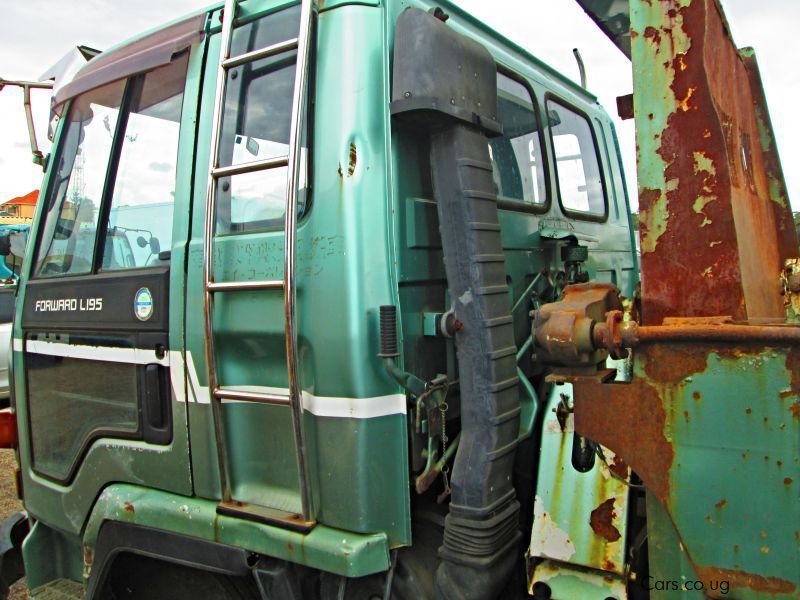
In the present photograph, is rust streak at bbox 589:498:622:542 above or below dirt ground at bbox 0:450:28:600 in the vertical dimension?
above

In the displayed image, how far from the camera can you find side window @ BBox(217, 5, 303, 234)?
2.02 meters

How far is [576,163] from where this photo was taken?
3.39m

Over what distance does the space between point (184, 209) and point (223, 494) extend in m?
0.96

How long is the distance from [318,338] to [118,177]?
4.01ft

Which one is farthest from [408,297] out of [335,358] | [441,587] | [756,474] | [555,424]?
[756,474]

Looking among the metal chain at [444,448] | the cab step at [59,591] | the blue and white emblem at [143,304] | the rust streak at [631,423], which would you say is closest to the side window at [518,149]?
the metal chain at [444,448]

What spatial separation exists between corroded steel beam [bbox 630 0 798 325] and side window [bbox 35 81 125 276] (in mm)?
1980

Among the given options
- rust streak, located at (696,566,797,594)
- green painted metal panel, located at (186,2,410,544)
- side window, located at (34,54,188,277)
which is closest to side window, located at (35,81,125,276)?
side window, located at (34,54,188,277)

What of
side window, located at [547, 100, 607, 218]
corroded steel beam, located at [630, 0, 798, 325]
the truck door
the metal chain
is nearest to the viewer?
corroded steel beam, located at [630, 0, 798, 325]

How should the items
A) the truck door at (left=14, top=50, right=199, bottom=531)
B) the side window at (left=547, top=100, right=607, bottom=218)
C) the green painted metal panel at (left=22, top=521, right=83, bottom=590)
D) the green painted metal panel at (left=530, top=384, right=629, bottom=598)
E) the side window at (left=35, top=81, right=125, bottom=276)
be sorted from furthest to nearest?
the side window at (left=547, top=100, right=607, bottom=218) → the green painted metal panel at (left=22, top=521, right=83, bottom=590) → the side window at (left=35, top=81, right=125, bottom=276) → the truck door at (left=14, top=50, right=199, bottom=531) → the green painted metal panel at (left=530, top=384, right=629, bottom=598)

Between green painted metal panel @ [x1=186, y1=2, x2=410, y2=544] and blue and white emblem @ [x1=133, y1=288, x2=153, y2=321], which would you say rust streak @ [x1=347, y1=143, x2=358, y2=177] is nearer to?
green painted metal panel @ [x1=186, y1=2, x2=410, y2=544]

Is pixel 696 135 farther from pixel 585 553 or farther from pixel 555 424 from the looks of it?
pixel 585 553

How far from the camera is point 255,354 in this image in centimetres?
197

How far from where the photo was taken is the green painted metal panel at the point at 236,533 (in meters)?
1.76
